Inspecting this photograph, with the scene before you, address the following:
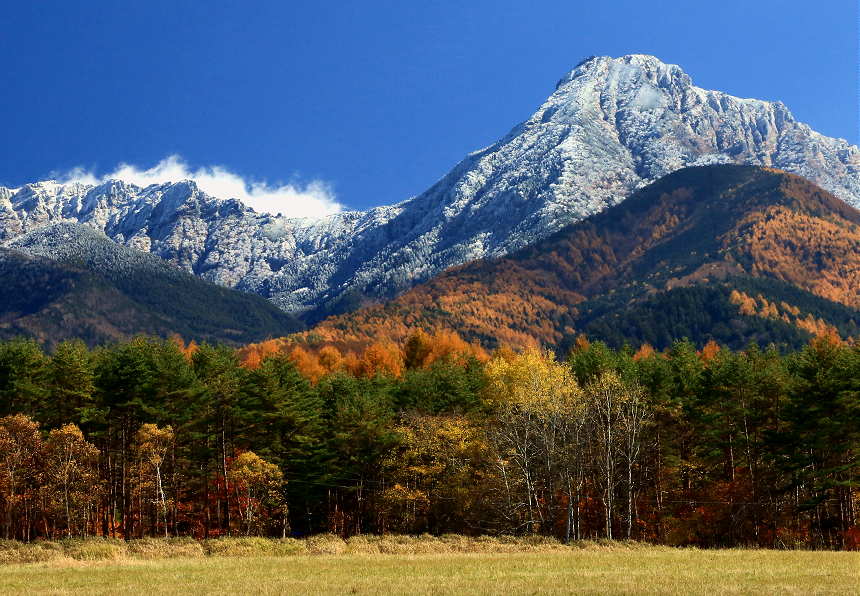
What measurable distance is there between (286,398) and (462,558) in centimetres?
3847

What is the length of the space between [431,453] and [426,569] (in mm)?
34689

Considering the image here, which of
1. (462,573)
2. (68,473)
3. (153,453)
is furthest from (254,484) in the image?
(462,573)

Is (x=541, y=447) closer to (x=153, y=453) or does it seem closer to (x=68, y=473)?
(x=153, y=453)

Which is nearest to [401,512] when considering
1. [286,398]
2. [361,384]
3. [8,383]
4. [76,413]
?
[286,398]

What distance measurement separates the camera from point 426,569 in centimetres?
4650

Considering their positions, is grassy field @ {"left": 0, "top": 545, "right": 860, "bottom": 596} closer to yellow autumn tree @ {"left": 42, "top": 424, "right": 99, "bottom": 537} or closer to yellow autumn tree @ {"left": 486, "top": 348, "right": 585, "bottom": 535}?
yellow autumn tree @ {"left": 486, "top": 348, "right": 585, "bottom": 535}

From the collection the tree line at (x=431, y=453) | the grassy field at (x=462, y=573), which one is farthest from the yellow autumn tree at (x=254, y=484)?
the grassy field at (x=462, y=573)

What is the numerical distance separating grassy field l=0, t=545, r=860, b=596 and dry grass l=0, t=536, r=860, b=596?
0.06 metres

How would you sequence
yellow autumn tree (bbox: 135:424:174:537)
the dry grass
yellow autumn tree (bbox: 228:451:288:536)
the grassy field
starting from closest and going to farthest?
the grassy field → the dry grass → yellow autumn tree (bbox: 135:424:174:537) → yellow autumn tree (bbox: 228:451:288:536)

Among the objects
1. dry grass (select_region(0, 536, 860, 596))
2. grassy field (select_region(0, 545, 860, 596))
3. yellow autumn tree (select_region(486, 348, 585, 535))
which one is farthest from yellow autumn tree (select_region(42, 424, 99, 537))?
yellow autumn tree (select_region(486, 348, 585, 535))

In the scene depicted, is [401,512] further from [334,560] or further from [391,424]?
[334,560]

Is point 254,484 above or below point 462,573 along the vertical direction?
above

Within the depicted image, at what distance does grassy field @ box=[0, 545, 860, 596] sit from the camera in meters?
38.1

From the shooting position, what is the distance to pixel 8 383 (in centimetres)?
7575
